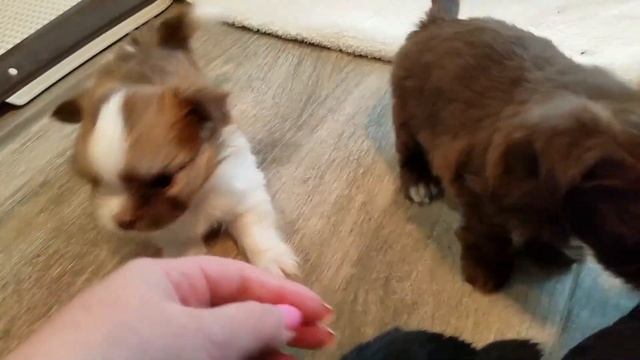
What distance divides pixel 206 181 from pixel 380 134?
50 cm

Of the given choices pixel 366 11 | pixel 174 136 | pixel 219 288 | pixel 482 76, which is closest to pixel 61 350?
pixel 219 288

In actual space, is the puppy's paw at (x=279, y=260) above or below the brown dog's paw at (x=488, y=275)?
above

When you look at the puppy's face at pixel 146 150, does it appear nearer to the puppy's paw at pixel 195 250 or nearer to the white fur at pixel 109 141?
the white fur at pixel 109 141

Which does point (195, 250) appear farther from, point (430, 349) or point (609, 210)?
point (609, 210)

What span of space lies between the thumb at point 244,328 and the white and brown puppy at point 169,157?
596 millimetres

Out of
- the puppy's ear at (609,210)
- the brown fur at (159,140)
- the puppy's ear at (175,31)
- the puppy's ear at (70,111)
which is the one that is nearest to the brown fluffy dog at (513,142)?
the puppy's ear at (609,210)

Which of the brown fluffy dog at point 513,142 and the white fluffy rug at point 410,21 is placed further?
the white fluffy rug at point 410,21

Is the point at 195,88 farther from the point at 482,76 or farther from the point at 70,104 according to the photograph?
the point at 482,76

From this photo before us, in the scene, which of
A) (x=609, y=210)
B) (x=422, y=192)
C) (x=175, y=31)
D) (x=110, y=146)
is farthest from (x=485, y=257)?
(x=175, y=31)

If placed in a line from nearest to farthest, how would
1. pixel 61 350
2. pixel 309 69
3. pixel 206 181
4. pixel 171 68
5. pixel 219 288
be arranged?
pixel 61 350
pixel 219 288
pixel 206 181
pixel 171 68
pixel 309 69

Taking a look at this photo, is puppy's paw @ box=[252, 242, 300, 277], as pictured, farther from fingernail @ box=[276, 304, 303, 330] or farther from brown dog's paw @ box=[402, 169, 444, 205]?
fingernail @ box=[276, 304, 303, 330]

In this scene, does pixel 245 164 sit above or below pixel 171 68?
below

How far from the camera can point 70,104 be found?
1746 mm

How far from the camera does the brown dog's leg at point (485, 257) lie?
1.60m
